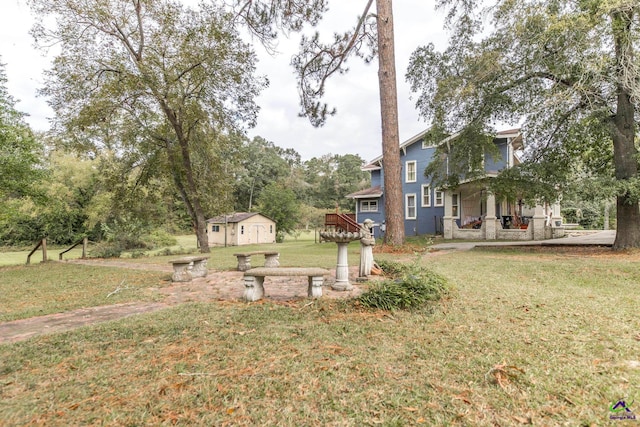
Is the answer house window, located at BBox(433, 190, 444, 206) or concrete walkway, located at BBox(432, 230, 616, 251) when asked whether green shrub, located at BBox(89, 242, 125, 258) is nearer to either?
concrete walkway, located at BBox(432, 230, 616, 251)

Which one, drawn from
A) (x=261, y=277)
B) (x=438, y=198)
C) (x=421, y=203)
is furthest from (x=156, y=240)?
(x=261, y=277)

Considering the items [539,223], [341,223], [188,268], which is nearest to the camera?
[341,223]

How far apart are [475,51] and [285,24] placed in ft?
21.4

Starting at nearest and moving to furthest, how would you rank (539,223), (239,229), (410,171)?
1. (539,223)
2. (410,171)
3. (239,229)

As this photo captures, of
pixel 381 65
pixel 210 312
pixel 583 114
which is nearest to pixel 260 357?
pixel 210 312

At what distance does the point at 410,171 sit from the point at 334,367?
2025cm

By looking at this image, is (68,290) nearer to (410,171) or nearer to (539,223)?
(539,223)

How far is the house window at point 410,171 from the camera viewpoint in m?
21.3

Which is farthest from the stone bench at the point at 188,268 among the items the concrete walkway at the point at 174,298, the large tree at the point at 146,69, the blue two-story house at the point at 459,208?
the blue two-story house at the point at 459,208

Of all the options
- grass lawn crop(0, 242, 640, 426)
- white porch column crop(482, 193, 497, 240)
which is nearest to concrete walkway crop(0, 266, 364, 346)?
grass lawn crop(0, 242, 640, 426)

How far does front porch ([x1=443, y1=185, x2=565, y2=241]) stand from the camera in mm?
16328

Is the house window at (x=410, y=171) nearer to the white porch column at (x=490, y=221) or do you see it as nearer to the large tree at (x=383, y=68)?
the white porch column at (x=490, y=221)

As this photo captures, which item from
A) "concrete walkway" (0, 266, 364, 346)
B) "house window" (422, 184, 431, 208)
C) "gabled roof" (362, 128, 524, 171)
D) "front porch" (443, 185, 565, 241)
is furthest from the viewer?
"house window" (422, 184, 431, 208)

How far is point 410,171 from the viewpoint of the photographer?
2144 cm
